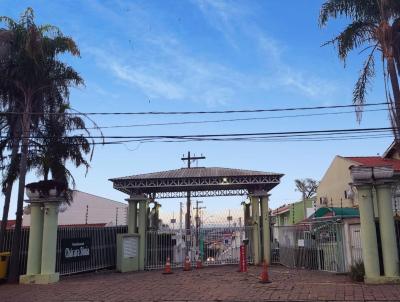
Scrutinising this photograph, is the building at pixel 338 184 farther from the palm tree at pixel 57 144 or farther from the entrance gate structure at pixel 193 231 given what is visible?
the palm tree at pixel 57 144

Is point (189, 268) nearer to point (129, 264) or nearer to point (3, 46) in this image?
point (129, 264)

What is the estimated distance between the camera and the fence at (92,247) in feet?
59.1

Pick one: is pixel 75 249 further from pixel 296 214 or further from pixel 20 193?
pixel 296 214

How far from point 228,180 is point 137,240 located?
5108mm

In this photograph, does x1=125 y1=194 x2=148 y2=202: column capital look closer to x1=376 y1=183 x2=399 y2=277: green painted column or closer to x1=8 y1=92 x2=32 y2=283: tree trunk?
x1=8 y1=92 x2=32 y2=283: tree trunk

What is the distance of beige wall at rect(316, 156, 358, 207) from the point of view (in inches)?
1363

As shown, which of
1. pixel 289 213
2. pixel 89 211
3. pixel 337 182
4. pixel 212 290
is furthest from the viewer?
pixel 89 211

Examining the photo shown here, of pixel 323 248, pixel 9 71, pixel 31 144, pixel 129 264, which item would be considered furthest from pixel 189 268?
pixel 9 71

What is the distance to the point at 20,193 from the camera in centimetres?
1717

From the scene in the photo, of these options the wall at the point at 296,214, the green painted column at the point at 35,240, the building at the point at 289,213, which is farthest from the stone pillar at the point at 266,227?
the wall at the point at 296,214

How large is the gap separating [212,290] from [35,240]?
A: 23.2 feet

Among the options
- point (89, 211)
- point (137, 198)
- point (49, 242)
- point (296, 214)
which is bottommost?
point (49, 242)

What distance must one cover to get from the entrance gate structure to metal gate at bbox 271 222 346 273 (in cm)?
112

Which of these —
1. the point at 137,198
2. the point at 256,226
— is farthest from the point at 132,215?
the point at 256,226
